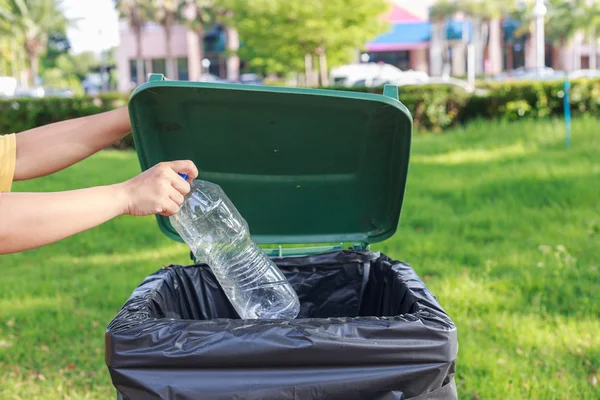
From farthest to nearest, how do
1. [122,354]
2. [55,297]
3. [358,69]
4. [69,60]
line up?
1. [69,60]
2. [358,69]
3. [55,297]
4. [122,354]

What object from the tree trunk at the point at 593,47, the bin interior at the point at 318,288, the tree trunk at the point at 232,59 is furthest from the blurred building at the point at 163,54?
the bin interior at the point at 318,288

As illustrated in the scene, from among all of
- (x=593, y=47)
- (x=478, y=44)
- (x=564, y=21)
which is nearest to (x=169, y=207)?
(x=478, y=44)

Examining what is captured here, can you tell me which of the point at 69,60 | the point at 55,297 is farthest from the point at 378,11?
the point at 69,60

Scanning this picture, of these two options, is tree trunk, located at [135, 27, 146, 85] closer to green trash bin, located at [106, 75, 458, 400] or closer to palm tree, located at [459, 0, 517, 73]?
palm tree, located at [459, 0, 517, 73]

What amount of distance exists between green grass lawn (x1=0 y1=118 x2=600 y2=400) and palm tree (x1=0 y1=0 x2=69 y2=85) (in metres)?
36.8

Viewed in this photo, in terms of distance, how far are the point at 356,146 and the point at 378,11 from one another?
19315 mm

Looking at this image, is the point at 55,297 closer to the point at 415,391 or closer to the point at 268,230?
the point at 268,230

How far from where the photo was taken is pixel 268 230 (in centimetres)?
229

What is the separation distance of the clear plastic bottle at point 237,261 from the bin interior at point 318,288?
7 cm

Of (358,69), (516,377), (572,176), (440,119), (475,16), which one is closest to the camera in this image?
(516,377)

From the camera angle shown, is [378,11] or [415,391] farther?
[378,11]

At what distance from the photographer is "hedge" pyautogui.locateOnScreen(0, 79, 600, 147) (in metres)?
9.80

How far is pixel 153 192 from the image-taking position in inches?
55.0

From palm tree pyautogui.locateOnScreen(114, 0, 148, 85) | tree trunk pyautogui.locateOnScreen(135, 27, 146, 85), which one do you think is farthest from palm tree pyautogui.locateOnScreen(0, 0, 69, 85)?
palm tree pyautogui.locateOnScreen(114, 0, 148, 85)
